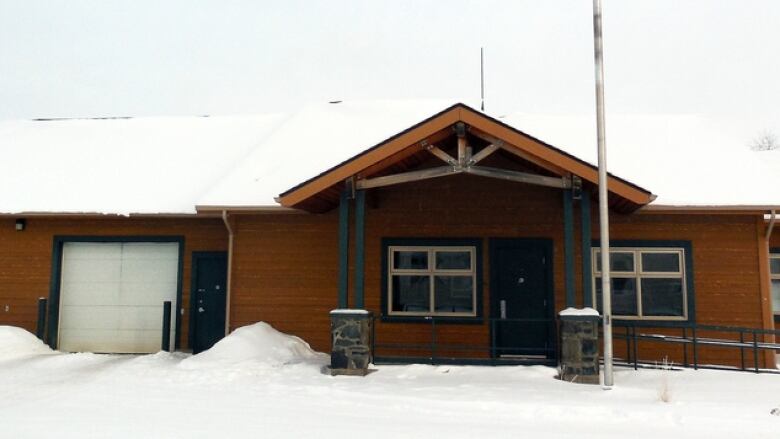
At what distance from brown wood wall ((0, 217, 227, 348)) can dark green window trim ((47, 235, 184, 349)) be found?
0.07m

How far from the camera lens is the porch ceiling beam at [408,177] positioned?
9992 millimetres

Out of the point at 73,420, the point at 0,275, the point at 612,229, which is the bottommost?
the point at 73,420

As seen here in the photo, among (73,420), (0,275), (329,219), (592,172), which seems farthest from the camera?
(0,275)

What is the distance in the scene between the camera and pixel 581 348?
9.30m

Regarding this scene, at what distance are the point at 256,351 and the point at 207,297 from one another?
267 cm

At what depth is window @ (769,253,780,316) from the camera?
13.8 meters

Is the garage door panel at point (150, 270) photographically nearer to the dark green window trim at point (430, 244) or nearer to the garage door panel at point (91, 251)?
the garage door panel at point (91, 251)

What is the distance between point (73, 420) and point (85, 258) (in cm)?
759

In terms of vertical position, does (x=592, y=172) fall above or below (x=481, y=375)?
above

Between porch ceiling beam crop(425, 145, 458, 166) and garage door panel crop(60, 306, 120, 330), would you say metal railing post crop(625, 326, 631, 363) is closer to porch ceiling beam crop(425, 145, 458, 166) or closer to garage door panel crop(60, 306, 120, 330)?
porch ceiling beam crop(425, 145, 458, 166)

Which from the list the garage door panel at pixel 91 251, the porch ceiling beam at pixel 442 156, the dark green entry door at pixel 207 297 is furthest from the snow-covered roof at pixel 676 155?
the garage door panel at pixel 91 251

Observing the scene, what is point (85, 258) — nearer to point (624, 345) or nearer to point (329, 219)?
point (329, 219)

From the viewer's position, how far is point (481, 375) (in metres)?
9.66

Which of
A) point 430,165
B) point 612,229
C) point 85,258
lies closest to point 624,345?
point 612,229
